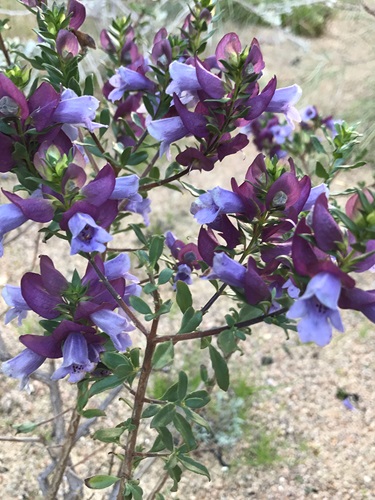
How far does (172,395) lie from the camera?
761 mm

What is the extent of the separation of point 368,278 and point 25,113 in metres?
1.93

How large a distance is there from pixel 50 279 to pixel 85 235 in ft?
0.37

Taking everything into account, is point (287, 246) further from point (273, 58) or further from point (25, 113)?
point (273, 58)

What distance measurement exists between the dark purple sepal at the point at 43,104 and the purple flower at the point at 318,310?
0.34m

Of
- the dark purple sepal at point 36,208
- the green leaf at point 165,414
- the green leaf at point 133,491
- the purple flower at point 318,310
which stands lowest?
the green leaf at point 133,491

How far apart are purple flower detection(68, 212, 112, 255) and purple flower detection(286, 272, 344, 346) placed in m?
0.20

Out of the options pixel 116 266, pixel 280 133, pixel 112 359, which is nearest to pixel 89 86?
pixel 116 266

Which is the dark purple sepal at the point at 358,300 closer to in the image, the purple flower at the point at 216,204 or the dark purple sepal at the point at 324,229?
the dark purple sepal at the point at 324,229

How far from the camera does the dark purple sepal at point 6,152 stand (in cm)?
61

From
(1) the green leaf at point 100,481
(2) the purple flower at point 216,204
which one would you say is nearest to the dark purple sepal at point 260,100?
(2) the purple flower at point 216,204

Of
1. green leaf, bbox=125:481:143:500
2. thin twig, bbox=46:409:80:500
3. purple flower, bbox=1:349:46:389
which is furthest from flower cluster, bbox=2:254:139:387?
thin twig, bbox=46:409:80:500

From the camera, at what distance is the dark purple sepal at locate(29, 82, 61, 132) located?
0.61 meters

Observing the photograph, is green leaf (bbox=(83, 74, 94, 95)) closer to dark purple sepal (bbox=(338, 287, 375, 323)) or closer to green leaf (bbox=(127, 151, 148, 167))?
green leaf (bbox=(127, 151, 148, 167))

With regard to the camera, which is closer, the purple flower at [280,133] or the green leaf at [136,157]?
the green leaf at [136,157]
